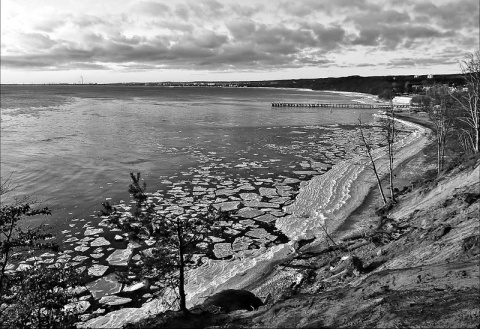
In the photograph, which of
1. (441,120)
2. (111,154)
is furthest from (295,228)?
(111,154)

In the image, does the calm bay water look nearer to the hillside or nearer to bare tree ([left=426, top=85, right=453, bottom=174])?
bare tree ([left=426, top=85, right=453, bottom=174])

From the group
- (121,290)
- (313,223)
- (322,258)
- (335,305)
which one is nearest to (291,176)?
(313,223)

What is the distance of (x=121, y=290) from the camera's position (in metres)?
18.0

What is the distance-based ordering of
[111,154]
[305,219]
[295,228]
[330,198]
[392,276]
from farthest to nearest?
[111,154]
[330,198]
[305,219]
[295,228]
[392,276]

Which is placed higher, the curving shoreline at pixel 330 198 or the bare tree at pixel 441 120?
the bare tree at pixel 441 120

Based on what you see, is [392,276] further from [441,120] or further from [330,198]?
[441,120]

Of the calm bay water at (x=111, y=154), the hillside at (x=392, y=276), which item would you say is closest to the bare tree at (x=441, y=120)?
the hillside at (x=392, y=276)

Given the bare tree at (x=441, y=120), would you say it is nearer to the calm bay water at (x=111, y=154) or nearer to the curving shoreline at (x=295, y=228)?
the curving shoreline at (x=295, y=228)

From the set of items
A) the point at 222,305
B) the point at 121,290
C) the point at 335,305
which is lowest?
the point at 121,290

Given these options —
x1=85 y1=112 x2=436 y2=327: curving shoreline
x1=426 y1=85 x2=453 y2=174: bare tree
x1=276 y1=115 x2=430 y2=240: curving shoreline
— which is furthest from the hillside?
x1=426 y1=85 x2=453 y2=174: bare tree

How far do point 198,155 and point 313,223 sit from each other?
82.9 feet

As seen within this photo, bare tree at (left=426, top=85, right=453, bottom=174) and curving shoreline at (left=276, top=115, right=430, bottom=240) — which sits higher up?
bare tree at (left=426, top=85, right=453, bottom=174)

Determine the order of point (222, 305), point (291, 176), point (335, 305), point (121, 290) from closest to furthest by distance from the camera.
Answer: point (335, 305) < point (222, 305) < point (121, 290) < point (291, 176)

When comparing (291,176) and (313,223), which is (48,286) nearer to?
(313,223)
